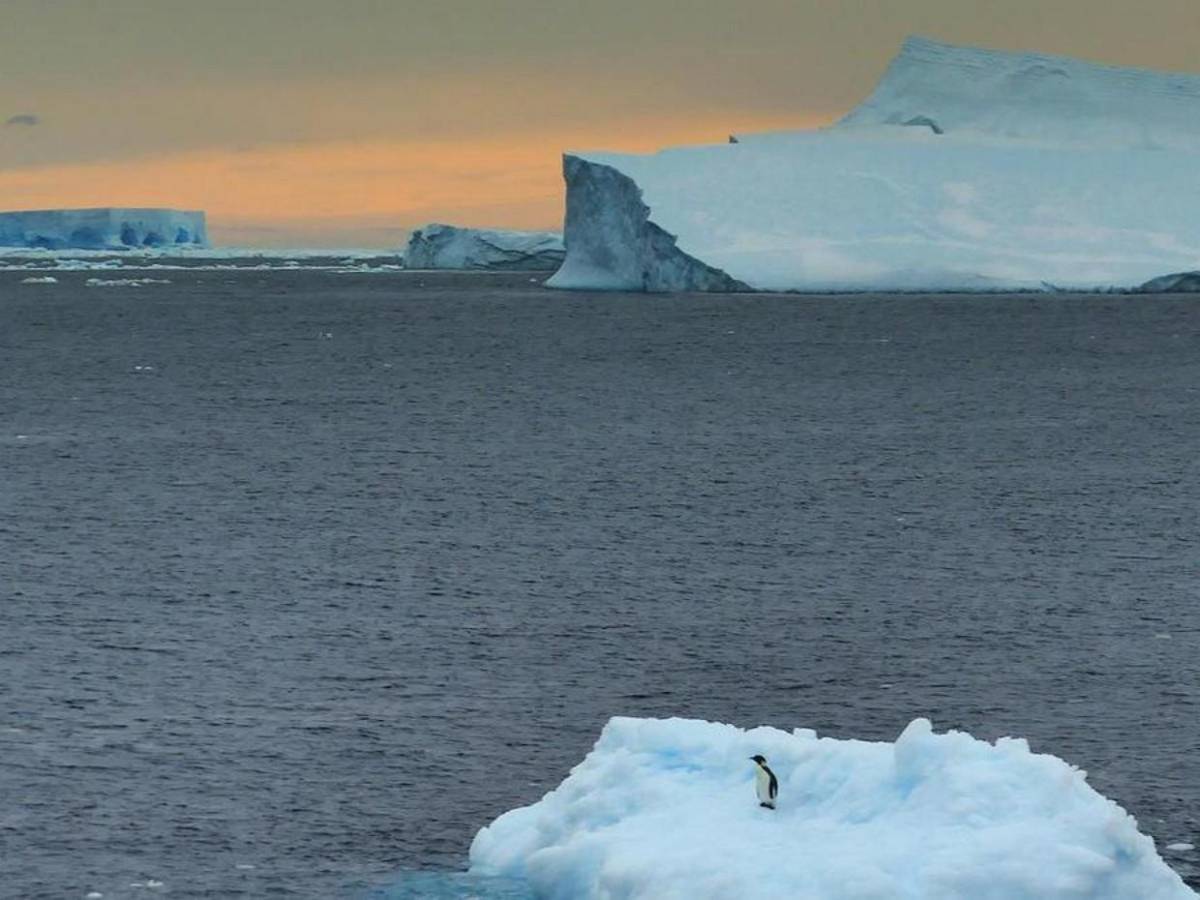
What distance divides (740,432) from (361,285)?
127672 mm

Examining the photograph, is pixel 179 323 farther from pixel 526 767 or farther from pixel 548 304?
pixel 526 767

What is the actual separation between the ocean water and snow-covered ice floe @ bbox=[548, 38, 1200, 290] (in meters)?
48.5

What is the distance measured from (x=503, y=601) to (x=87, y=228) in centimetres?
16910

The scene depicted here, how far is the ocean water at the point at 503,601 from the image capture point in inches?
562

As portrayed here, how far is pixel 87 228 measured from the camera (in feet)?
603

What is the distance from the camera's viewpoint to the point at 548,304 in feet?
389

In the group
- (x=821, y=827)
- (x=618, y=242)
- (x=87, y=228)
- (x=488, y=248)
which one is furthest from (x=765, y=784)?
(x=87, y=228)

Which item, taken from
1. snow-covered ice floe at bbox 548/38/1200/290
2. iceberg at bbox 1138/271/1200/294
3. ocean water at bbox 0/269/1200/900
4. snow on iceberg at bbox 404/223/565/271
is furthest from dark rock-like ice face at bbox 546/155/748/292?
ocean water at bbox 0/269/1200/900

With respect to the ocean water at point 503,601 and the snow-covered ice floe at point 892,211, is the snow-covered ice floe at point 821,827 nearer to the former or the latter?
the ocean water at point 503,601

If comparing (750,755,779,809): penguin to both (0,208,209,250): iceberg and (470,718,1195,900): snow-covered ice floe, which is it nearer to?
(470,718,1195,900): snow-covered ice floe

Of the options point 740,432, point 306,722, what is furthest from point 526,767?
point 740,432

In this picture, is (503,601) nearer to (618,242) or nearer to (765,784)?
(765,784)

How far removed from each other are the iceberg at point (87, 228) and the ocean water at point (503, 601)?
442 feet

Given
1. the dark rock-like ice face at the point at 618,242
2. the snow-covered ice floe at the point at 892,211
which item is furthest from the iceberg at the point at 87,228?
the dark rock-like ice face at the point at 618,242
